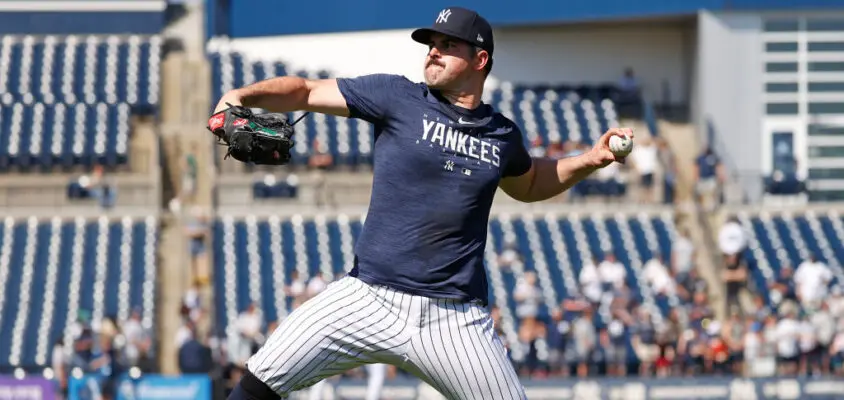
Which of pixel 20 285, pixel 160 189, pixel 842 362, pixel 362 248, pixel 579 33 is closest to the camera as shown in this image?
pixel 362 248

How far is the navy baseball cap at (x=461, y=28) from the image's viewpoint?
5.98 meters

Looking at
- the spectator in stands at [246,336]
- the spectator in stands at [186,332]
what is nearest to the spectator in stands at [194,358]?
the spectator in stands at [186,332]

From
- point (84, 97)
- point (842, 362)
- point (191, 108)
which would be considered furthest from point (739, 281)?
point (84, 97)

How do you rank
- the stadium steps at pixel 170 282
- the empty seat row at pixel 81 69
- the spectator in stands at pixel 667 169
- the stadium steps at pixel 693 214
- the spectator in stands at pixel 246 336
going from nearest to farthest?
the spectator in stands at pixel 246 336 < the stadium steps at pixel 170 282 < the stadium steps at pixel 693 214 < the spectator in stands at pixel 667 169 < the empty seat row at pixel 81 69

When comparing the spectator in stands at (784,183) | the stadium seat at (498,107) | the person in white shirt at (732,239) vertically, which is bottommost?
the person in white shirt at (732,239)

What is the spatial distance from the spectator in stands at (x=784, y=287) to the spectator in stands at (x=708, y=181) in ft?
8.77

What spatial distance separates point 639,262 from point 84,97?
30.4ft

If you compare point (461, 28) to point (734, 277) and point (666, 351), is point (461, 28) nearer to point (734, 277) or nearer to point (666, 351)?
point (666, 351)

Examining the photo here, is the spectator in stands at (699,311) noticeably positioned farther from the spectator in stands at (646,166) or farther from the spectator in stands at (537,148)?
the spectator in stands at (646,166)

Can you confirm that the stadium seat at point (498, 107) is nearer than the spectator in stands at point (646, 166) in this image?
No

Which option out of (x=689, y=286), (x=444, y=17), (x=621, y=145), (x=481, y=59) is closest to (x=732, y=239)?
(x=689, y=286)

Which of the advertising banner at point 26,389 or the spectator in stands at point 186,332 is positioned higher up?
the spectator in stands at point 186,332

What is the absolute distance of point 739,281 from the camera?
22.4 meters

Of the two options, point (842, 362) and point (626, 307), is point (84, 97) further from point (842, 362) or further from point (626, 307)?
point (842, 362)
